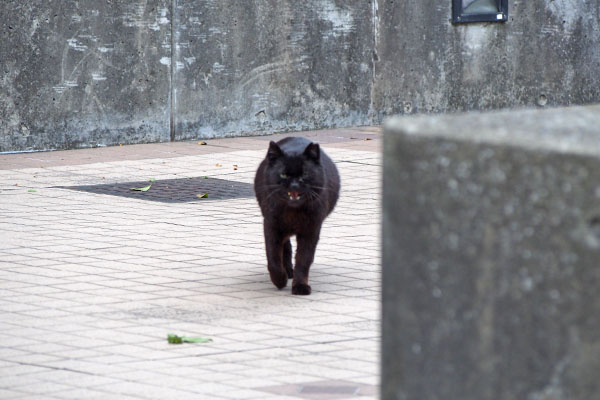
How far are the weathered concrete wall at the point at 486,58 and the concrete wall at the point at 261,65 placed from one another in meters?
0.02

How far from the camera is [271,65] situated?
1390cm

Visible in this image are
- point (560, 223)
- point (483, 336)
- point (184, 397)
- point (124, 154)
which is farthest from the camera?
point (124, 154)

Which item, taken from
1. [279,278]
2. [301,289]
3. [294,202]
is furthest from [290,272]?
[294,202]

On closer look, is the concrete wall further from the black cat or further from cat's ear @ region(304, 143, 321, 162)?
cat's ear @ region(304, 143, 321, 162)

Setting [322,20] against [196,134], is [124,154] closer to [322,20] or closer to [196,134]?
[196,134]

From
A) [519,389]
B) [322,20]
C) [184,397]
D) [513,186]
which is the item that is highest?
[322,20]

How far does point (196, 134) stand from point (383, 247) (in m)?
11.3

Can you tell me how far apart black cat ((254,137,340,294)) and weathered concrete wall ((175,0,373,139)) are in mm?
7086

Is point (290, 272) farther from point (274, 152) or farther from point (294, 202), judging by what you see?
point (274, 152)

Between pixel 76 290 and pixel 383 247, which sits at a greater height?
pixel 383 247

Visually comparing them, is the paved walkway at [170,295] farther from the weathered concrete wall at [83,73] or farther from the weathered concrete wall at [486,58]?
the weathered concrete wall at [486,58]

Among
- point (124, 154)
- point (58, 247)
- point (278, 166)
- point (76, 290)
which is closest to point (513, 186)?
point (278, 166)

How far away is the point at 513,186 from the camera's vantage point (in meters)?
2.04

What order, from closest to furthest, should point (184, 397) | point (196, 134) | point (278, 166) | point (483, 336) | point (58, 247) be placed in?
point (483, 336), point (184, 397), point (278, 166), point (58, 247), point (196, 134)
